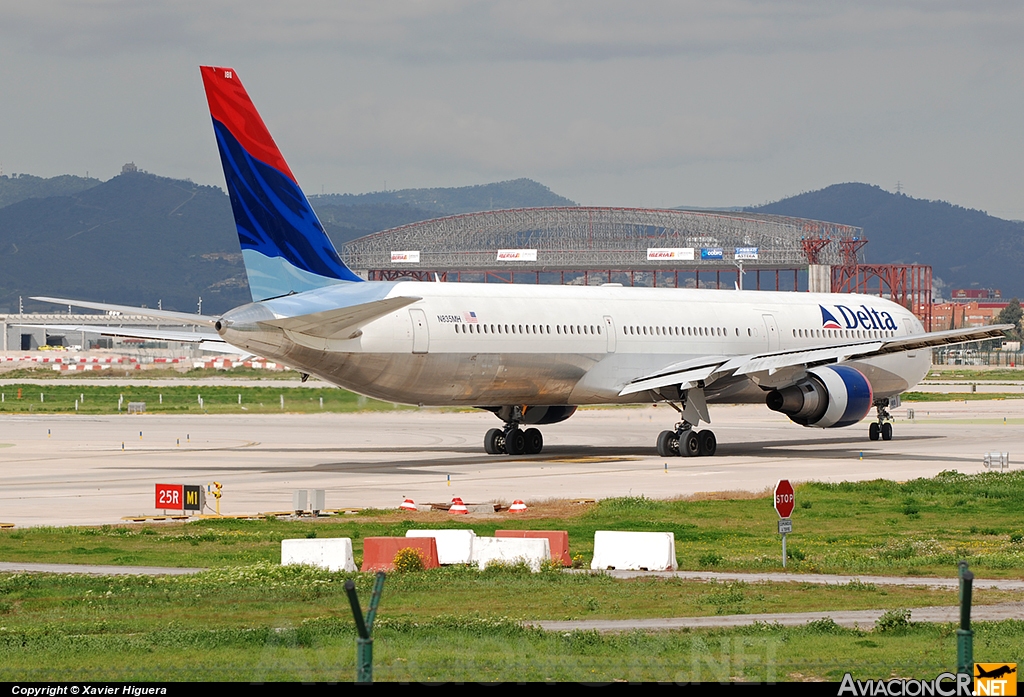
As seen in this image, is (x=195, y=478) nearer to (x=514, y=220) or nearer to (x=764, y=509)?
(x=764, y=509)

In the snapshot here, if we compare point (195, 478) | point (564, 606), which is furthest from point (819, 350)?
point (564, 606)

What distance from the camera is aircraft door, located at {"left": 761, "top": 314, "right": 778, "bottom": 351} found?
5012 cm

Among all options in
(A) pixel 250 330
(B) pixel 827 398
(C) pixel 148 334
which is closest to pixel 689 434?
(B) pixel 827 398

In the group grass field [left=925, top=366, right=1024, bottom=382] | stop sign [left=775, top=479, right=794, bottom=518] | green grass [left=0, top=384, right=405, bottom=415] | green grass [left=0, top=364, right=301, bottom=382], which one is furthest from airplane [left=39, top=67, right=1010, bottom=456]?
green grass [left=0, top=364, right=301, bottom=382]

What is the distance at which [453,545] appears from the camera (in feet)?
72.7

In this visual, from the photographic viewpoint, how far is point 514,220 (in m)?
184

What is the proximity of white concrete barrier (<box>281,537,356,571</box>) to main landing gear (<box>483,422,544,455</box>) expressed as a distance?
24.7 metres

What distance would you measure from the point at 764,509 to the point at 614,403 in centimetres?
1685

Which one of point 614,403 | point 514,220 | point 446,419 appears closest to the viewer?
point 614,403

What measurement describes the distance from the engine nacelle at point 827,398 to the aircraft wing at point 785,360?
0.76 meters

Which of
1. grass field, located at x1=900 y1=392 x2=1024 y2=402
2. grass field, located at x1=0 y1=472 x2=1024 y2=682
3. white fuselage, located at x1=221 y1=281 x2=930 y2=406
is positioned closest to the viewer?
grass field, located at x1=0 y1=472 x2=1024 y2=682

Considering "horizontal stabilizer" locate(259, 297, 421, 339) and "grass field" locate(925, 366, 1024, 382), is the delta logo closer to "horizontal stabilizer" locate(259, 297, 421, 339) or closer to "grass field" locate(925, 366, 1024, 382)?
"horizontal stabilizer" locate(259, 297, 421, 339)

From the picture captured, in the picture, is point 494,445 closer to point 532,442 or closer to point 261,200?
point 532,442

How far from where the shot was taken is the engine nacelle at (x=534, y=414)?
152 feet
